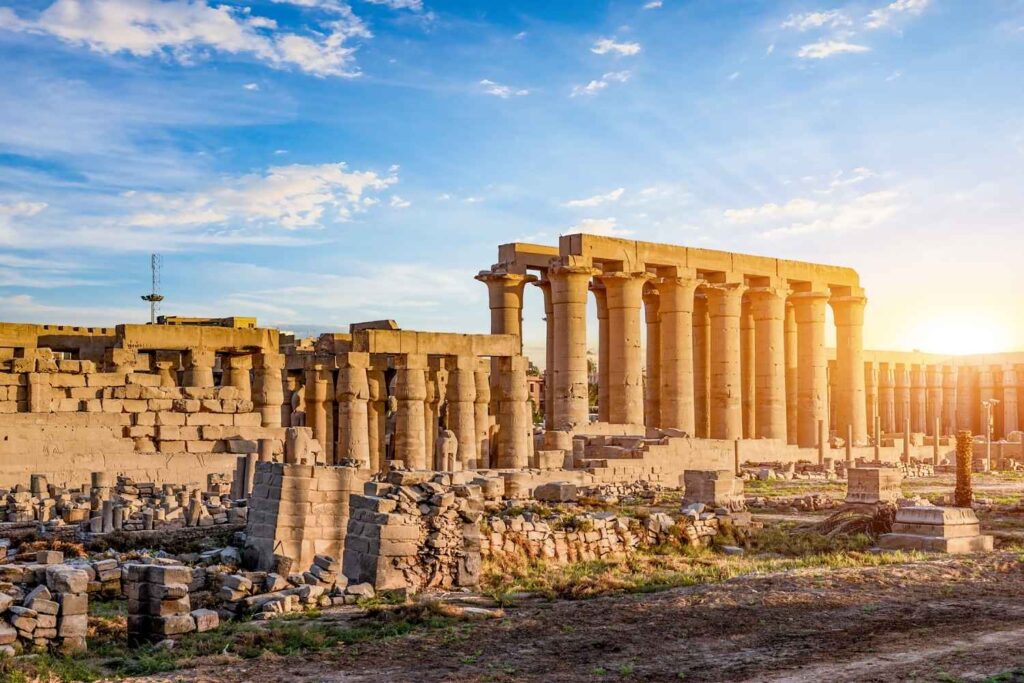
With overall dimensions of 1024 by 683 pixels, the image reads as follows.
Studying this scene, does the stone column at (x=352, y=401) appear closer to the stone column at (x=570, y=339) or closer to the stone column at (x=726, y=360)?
the stone column at (x=570, y=339)

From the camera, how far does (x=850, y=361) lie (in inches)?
2205

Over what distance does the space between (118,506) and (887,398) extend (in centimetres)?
7118

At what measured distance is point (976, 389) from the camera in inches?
3324

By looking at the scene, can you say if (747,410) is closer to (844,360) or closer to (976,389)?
(844,360)

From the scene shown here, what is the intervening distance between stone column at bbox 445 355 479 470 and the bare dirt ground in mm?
20012

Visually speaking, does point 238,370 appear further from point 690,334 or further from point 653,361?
point 653,361

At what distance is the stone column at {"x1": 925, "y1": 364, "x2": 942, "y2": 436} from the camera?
271ft

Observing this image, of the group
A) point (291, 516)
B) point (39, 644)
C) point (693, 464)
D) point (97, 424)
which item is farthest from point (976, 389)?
point (39, 644)

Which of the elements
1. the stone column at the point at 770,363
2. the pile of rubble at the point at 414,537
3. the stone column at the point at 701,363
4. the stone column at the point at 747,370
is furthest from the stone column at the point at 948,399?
the pile of rubble at the point at 414,537

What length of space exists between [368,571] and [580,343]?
27262mm

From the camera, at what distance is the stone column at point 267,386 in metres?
33.1

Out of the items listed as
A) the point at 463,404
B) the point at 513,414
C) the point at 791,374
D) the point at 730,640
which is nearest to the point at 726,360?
the point at 791,374

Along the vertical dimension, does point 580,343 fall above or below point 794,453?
above

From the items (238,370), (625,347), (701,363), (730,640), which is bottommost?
(730,640)
